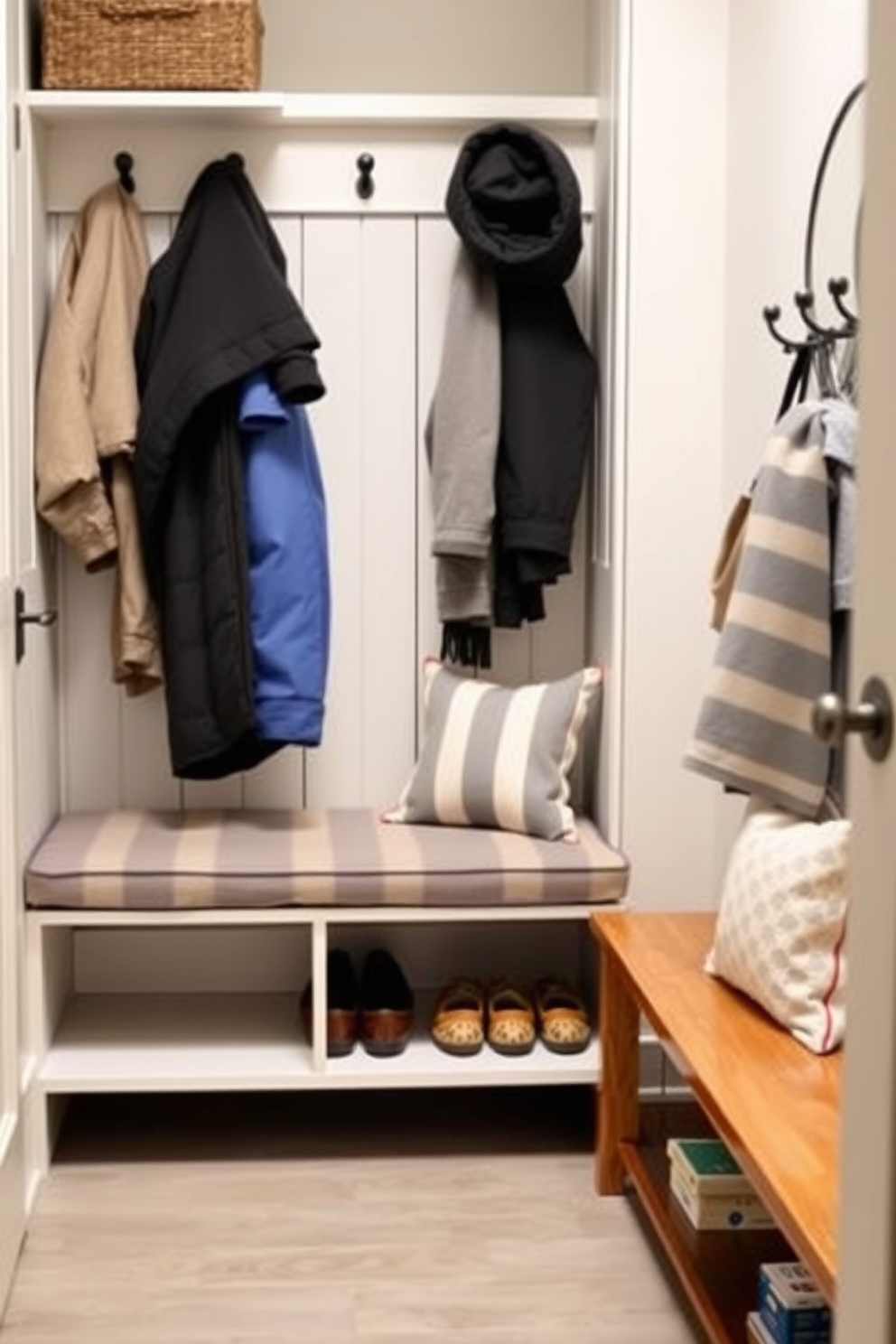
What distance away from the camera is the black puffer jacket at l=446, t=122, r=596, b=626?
332 centimetres

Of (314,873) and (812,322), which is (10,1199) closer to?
(314,873)

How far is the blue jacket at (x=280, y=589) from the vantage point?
3.30 m

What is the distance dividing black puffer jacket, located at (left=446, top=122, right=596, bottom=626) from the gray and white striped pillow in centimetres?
17

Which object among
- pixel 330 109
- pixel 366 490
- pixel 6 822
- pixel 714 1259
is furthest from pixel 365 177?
pixel 714 1259

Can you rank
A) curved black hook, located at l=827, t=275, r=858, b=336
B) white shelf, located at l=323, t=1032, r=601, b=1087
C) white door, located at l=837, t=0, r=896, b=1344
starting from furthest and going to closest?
white shelf, located at l=323, t=1032, r=601, b=1087 → curved black hook, located at l=827, t=275, r=858, b=336 → white door, located at l=837, t=0, r=896, b=1344

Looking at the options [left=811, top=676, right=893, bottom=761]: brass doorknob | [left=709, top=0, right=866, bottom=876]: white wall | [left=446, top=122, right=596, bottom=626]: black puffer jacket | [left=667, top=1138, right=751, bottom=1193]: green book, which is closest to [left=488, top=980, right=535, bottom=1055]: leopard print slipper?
[left=709, top=0, right=866, bottom=876]: white wall

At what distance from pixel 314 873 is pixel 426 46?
5.51 feet

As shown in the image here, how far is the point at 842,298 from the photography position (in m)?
2.68

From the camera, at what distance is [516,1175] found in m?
3.20

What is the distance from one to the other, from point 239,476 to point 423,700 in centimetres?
62

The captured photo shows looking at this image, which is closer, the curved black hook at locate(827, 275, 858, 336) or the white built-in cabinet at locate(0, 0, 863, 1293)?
the curved black hook at locate(827, 275, 858, 336)

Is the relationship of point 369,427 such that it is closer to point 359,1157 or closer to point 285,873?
point 285,873

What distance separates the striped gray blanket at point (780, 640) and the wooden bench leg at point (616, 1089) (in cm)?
56

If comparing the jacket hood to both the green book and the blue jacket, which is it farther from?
the green book
